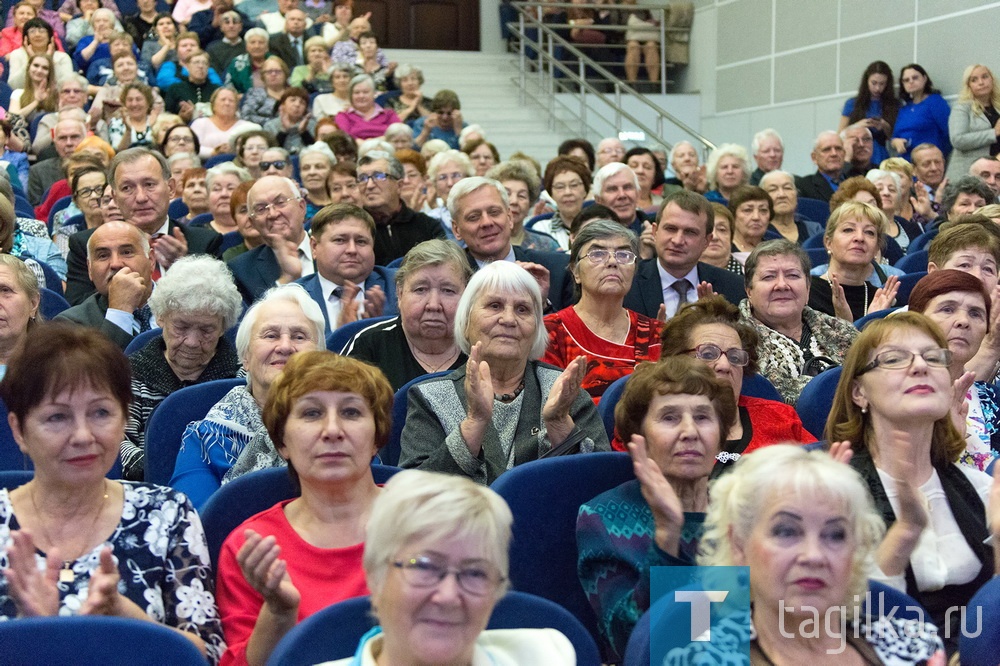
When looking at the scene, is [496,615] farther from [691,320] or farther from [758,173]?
[758,173]

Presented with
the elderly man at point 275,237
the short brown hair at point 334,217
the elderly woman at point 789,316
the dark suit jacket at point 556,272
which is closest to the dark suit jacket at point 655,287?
the dark suit jacket at point 556,272

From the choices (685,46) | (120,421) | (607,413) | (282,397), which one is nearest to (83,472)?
(120,421)

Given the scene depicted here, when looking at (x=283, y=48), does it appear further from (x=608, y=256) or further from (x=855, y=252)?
(x=608, y=256)

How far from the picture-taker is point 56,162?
6.76 meters

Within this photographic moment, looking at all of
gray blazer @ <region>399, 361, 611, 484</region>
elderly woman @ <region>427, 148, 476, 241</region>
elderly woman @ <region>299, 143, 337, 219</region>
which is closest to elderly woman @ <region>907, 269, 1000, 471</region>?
gray blazer @ <region>399, 361, 611, 484</region>

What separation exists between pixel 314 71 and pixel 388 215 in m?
4.39

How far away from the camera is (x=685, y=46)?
11836mm

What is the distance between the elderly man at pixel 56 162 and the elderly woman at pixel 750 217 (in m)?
3.77

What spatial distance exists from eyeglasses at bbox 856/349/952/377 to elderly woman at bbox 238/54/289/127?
6.38 meters

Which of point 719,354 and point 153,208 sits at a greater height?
point 153,208

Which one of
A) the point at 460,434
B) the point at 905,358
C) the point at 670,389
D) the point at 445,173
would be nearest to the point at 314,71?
the point at 445,173

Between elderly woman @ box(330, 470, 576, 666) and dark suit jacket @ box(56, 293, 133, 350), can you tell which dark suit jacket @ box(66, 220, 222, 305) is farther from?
elderly woman @ box(330, 470, 576, 666)

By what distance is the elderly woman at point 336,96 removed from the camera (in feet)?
27.8

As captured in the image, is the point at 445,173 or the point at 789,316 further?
the point at 445,173
